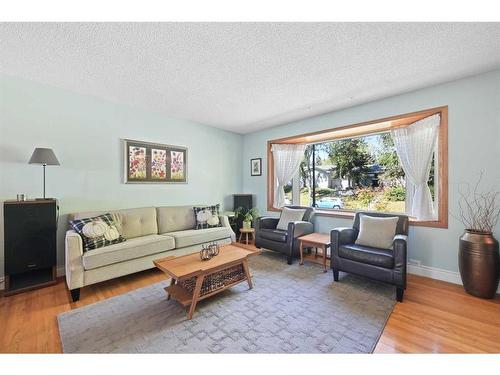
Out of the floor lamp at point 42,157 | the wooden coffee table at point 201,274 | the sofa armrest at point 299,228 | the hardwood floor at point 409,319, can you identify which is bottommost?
the hardwood floor at point 409,319

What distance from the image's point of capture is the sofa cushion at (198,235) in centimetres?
310

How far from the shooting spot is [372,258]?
2.31 metres

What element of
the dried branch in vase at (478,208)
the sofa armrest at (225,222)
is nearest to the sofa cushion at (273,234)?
the sofa armrest at (225,222)

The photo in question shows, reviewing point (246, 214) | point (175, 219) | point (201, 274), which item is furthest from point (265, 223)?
point (201, 274)

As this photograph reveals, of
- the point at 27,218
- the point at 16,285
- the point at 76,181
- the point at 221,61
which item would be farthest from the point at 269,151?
the point at 16,285

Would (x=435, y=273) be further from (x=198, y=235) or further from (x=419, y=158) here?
(x=198, y=235)

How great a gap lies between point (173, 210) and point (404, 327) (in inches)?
128

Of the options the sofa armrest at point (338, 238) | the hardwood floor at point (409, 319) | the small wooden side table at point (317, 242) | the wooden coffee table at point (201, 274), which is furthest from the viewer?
the small wooden side table at point (317, 242)

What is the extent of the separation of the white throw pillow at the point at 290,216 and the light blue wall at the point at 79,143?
179cm

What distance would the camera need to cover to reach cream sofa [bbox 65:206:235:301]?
2236 mm

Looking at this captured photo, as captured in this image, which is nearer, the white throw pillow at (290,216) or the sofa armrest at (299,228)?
the sofa armrest at (299,228)

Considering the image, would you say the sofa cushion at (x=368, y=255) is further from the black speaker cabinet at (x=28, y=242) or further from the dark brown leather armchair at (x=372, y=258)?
the black speaker cabinet at (x=28, y=242)

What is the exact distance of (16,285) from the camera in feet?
Answer: 7.74
